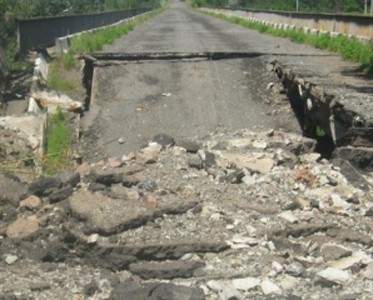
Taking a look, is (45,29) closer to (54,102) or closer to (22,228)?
(54,102)

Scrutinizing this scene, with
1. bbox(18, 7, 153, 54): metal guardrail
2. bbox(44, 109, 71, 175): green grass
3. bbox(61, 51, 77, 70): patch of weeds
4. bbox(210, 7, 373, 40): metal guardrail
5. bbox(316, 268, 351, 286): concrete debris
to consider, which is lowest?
bbox(44, 109, 71, 175): green grass

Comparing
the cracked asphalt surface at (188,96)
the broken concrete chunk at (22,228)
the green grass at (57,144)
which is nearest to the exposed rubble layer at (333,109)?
the cracked asphalt surface at (188,96)

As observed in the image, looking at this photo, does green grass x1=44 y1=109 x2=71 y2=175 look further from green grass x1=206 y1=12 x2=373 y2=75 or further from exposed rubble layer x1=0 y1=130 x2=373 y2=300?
green grass x1=206 y1=12 x2=373 y2=75

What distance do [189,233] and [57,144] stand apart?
5.25m

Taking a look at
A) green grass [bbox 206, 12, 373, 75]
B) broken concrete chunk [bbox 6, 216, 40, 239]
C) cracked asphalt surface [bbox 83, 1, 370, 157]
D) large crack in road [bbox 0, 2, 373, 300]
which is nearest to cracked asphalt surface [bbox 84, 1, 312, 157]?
cracked asphalt surface [bbox 83, 1, 370, 157]

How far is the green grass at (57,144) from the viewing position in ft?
33.8

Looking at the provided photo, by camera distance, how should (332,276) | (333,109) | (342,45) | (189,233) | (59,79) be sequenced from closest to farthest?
→ (332,276) → (189,233) → (333,109) → (59,79) → (342,45)

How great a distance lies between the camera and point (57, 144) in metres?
11.3

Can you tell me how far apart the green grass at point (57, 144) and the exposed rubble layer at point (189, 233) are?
1.73 meters

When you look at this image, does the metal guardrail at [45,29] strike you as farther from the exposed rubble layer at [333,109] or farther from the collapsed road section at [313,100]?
the exposed rubble layer at [333,109]

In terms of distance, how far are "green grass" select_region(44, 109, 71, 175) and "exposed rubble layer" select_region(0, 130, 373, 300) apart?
173 centimetres

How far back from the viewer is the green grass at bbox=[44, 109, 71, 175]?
1030 cm

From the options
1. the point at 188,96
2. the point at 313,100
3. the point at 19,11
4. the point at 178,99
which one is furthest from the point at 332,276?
the point at 19,11

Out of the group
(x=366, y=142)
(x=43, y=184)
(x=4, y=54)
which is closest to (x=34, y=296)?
(x=43, y=184)
